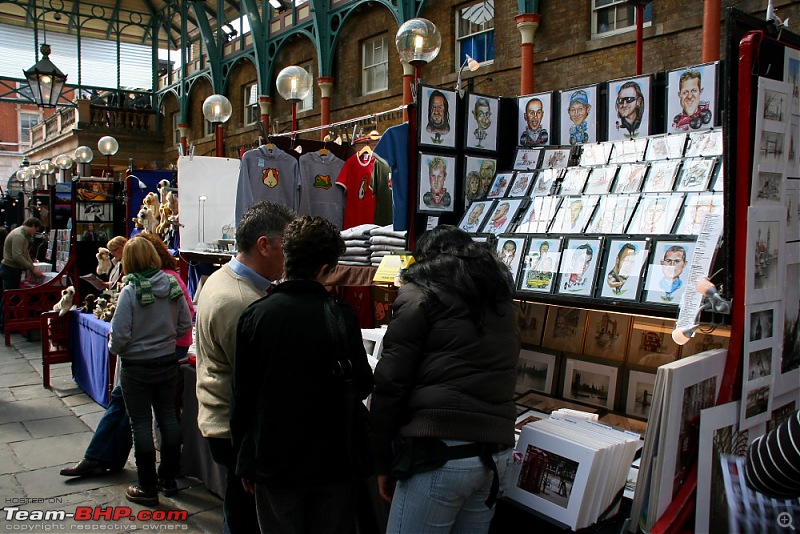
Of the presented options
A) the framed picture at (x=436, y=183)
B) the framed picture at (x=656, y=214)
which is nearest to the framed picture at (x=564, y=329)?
the framed picture at (x=656, y=214)

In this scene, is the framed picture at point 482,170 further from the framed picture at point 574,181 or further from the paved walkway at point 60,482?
the paved walkway at point 60,482

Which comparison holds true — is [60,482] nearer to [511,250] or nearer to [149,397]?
[149,397]

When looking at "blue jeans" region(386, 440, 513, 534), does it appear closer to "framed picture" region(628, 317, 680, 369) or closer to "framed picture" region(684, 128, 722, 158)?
"framed picture" region(628, 317, 680, 369)

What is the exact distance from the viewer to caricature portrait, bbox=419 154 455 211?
3.97 metres

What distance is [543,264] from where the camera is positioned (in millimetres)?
3336

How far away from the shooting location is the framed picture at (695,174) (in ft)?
10.3

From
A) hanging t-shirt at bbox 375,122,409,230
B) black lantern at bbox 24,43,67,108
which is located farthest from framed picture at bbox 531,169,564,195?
black lantern at bbox 24,43,67,108

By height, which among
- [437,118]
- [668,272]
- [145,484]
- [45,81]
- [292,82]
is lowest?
[145,484]

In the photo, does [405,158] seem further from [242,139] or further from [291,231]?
[242,139]

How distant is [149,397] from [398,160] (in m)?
2.19

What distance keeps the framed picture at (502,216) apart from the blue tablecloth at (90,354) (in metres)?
3.74

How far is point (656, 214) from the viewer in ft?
10.3

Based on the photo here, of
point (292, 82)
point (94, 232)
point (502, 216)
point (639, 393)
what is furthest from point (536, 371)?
point (94, 232)

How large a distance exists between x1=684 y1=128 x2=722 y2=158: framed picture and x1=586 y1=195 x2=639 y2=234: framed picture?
402 mm
